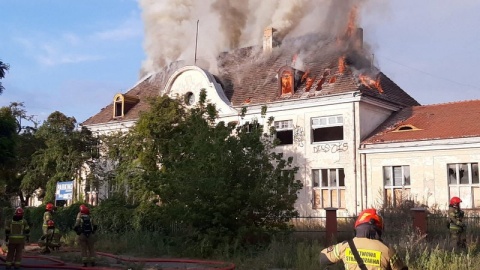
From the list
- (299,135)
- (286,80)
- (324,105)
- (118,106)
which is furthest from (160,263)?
(118,106)

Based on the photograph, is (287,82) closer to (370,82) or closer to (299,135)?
(299,135)

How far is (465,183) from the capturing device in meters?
21.8

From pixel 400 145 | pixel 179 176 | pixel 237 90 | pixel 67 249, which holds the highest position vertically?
pixel 237 90

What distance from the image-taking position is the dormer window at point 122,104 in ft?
110

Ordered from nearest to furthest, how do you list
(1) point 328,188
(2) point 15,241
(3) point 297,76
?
(2) point 15,241 < (1) point 328,188 < (3) point 297,76

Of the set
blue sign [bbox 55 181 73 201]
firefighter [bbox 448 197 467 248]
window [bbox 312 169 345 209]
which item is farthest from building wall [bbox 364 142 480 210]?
blue sign [bbox 55 181 73 201]

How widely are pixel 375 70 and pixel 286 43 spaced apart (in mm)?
6204

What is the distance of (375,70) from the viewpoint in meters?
27.9

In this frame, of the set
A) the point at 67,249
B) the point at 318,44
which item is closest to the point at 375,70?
the point at 318,44

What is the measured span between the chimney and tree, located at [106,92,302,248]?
16844 mm

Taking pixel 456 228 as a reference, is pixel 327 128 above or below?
above

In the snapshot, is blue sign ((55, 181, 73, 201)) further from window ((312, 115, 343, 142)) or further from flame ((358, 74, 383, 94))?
flame ((358, 74, 383, 94))

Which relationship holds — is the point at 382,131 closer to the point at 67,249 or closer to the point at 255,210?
the point at 255,210

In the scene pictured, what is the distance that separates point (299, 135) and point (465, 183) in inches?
308
